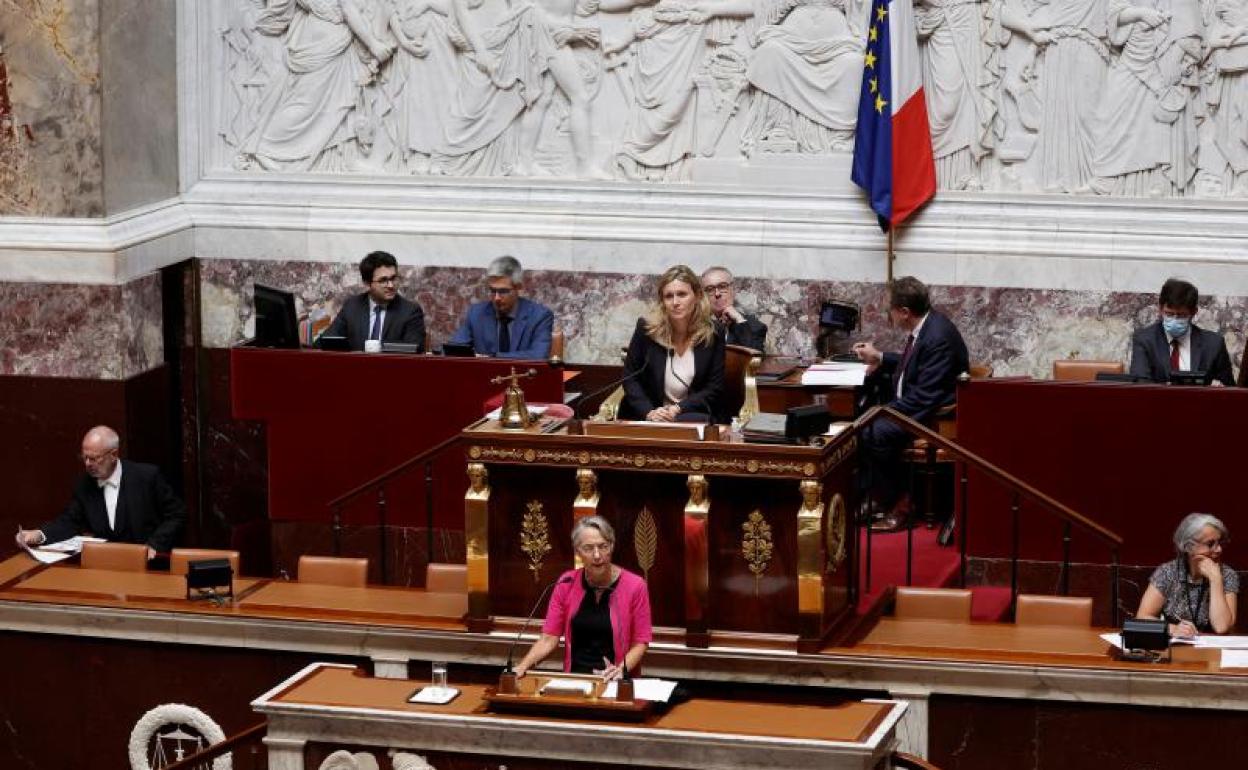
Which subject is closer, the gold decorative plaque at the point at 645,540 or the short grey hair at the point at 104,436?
the gold decorative plaque at the point at 645,540

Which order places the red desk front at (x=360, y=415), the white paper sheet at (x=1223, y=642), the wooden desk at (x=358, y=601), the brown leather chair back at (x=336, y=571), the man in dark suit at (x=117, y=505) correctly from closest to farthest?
1. the white paper sheet at (x=1223, y=642)
2. the wooden desk at (x=358, y=601)
3. the brown leather chair back at (x=336, y=571)
4. the man in dark suit at (x=117, y=505)
5. the red desk front at (x=360, y=415)

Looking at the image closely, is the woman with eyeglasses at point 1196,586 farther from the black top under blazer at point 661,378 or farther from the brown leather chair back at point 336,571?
the brown leather chair back at point 336,571

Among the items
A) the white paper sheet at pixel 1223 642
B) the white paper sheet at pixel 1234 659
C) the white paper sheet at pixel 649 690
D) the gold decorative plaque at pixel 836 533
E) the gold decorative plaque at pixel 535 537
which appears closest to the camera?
the white paper sheet at pixel 649 690

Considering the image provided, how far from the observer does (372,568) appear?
1394 centimetres

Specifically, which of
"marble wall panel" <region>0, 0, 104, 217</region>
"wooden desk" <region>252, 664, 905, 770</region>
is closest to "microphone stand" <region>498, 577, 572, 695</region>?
"wooden desk" <region>252, 664, 905, 770</region>

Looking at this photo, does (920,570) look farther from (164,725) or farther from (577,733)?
(164,725)

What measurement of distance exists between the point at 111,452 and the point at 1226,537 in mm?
5356

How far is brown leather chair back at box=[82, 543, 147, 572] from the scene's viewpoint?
12.8 metres

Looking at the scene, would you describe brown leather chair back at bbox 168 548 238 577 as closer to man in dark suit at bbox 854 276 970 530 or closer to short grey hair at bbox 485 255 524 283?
short grey hair at bbox 485 255 524 283

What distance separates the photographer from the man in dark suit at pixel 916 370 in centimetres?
1337

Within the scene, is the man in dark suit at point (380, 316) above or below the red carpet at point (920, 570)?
above

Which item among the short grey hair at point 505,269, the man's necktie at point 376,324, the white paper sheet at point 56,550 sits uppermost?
the short grey hair at point 505,269

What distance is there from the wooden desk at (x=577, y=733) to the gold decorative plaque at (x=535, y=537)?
122cm

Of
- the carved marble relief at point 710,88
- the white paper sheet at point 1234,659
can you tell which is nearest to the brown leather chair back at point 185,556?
the carved marble relief at point 710,88
